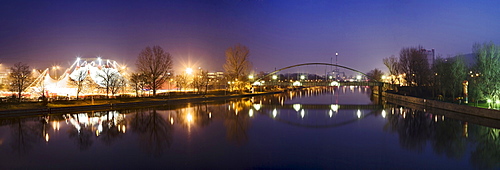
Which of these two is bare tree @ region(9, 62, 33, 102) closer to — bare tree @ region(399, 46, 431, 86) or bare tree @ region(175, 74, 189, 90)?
bare tree @ region(175, 74, 189, 90)

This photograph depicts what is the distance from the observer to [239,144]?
795 inches

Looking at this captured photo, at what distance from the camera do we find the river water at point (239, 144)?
15.7 metres

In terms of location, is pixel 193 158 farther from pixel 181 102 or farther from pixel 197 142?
pixel 181 102

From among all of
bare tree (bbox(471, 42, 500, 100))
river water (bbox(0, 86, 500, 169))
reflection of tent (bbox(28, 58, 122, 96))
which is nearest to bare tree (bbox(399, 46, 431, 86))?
bare tree (bbox(471, 42, 500, 100))

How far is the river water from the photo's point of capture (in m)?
15.7

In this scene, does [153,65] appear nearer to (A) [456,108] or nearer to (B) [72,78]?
(B) [72,78]

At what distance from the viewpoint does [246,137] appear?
2270 centimetres

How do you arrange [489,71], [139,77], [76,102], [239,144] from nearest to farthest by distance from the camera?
[239,144], [489,71], [76,102], [139,77]

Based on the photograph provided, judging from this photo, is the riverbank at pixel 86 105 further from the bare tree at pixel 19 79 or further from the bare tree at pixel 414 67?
the bare tree at pixel 414 67

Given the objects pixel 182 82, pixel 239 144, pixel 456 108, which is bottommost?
pixel 239 144

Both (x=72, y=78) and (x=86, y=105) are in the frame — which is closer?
(x=86, y=105)

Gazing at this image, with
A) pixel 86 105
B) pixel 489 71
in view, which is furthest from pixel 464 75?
pixel 86 105

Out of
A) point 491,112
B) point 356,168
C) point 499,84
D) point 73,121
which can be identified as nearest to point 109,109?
point 73,121

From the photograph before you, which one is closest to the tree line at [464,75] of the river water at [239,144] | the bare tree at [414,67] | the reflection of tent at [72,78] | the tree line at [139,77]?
the bare tree at [414,67]
